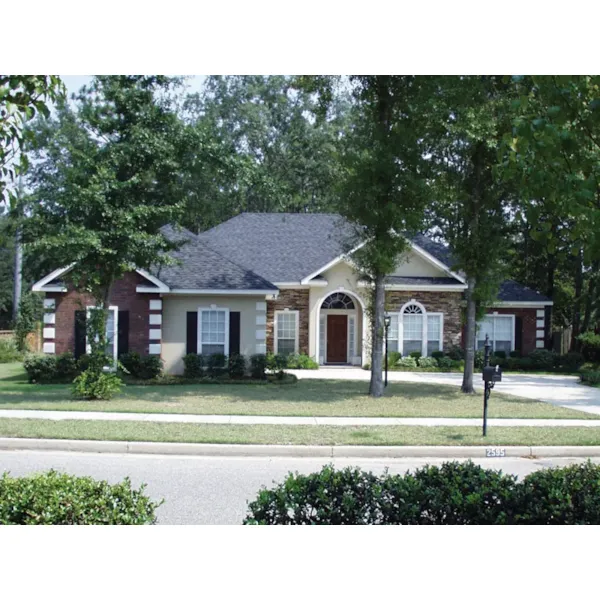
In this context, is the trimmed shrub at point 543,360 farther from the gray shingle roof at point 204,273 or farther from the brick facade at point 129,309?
the brick facade at point 129,309

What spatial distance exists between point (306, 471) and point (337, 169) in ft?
39.6

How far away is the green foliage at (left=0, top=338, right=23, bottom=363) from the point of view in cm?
3438

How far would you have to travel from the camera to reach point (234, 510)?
7.77m

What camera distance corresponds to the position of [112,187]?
18047mm

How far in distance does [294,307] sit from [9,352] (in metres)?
14.9

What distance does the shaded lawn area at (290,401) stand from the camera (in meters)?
15.6

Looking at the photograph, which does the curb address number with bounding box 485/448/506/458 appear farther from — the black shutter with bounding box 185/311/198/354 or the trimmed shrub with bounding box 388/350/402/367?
the trimmed shrub with bounding box 388/350/402/367

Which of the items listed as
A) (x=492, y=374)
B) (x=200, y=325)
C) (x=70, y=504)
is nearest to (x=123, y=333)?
(x=200, y=325)

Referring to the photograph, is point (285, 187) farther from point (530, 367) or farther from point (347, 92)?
point (530, 367)

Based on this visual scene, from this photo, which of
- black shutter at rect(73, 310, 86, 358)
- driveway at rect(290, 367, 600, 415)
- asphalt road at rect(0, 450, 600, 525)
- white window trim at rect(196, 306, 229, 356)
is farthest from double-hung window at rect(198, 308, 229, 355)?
asphalt road at rect(0, 450, 600, 525)

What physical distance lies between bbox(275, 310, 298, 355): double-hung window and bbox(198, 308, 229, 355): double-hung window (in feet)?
19.6

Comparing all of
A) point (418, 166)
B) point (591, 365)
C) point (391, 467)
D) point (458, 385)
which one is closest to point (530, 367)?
point (591, 365)

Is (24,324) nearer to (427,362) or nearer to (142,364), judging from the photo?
(142,364)

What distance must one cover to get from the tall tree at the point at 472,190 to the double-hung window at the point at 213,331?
27.7 ft
